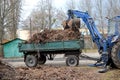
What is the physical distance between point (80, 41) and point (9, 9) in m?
32.3

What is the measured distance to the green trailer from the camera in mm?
22047

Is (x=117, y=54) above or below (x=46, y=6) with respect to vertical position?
below

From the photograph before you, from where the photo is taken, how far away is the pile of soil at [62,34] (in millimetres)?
22250

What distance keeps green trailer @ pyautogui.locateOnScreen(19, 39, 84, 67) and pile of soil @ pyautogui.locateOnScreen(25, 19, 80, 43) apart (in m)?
0.30

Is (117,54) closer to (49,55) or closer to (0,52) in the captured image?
(49,55)

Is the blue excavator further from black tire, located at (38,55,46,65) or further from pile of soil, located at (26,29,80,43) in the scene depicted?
black tire, located at (38,55,46,65)

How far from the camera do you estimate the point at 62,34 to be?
73.8 feet

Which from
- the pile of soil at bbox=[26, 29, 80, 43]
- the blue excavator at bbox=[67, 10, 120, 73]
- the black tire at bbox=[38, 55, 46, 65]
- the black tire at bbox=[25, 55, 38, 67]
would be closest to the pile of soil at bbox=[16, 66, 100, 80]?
the blue excavator at bbox=[67, 10, 120, 73]

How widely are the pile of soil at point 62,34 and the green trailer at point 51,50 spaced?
30cm

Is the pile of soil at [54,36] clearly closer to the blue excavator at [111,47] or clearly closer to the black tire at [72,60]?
the black tire at [72,60]

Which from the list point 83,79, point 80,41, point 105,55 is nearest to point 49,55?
point 80,41

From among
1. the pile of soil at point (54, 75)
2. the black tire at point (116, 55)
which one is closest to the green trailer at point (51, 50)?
the black tire at point (116, 55)

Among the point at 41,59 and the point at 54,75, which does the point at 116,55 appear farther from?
the point at 41,59

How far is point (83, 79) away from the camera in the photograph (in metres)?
14.2
